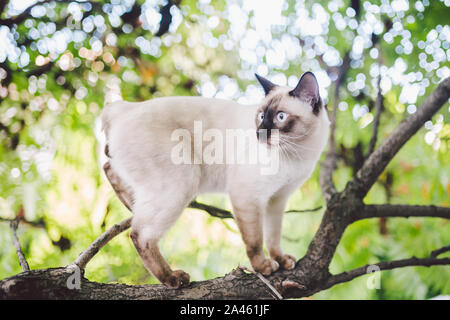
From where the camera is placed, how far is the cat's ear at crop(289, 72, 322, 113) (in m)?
1.16

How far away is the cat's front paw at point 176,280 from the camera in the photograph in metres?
1.14

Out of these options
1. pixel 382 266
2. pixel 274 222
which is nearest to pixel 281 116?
pixel 274 222

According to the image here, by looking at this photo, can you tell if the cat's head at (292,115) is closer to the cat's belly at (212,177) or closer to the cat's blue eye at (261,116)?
the cat's blue eye at (261,116)

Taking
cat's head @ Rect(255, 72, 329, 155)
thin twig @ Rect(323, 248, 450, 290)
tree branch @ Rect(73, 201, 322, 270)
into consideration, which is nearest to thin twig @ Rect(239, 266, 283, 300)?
thin twig @ Rect(323, 248, 450, 290)

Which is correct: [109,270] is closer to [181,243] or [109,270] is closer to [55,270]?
[181,243]

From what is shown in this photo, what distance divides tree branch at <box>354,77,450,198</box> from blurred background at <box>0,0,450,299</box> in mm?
278

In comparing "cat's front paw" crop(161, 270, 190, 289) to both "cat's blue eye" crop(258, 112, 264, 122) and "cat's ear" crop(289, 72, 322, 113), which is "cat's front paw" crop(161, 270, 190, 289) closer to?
"cat's blue eye" crop(258, 112, 264, 122)

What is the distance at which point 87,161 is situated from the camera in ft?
5.13

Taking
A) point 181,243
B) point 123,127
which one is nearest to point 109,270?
point 181,243

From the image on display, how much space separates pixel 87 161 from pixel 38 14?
72 cm

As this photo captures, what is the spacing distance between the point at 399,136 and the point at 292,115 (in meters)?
0.41

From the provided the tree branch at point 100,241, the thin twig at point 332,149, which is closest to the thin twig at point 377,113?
the thin twig at point 332,149

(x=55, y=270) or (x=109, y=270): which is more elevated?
(x=55, y=270)

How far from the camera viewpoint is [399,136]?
4.17 feet
